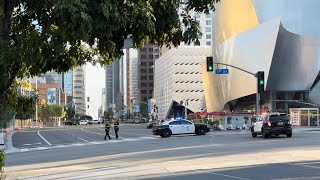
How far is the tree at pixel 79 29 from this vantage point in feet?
19.4

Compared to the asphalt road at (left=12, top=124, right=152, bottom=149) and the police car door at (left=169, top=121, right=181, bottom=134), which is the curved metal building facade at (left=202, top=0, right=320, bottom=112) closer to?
the asphalt road at (left=12, top=124, right=152, bottom=149)

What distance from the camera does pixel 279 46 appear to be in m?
91.4

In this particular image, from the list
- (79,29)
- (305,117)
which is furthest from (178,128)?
(79,29)

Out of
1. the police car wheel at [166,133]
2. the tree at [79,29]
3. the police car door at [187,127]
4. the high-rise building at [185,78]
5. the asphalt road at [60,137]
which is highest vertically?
the high-rise building at [185,78]

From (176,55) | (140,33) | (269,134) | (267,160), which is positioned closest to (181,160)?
(267,160)

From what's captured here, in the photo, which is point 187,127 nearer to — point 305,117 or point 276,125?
point 276,125

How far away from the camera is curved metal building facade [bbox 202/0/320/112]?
89.8 m

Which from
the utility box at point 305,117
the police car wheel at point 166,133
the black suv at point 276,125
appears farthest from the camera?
the utility box at point 305,117

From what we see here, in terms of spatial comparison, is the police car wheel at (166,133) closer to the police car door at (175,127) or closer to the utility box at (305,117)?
the police car door at (175,127)

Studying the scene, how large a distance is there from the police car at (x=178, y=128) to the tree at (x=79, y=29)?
1395 inches

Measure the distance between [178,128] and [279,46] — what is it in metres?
52.2

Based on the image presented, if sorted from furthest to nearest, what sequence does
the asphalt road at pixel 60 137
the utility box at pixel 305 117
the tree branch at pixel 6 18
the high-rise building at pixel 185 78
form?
the high-rise building at pixel 185 78 → the utility box at pixel 305 117 → the asphalt road at pixel 60 137 → the tree branch at pixel 6 18

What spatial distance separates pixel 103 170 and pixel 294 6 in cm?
8094

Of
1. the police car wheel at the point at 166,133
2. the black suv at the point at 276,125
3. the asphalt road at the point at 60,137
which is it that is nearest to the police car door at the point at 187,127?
the police car wheel at the point at 166,133
